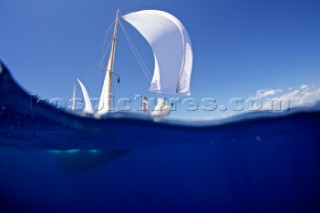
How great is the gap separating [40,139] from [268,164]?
71.1 ft

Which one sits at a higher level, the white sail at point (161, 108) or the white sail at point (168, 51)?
the white sail at point (168, 51)

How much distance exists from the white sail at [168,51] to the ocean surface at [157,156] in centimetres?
440

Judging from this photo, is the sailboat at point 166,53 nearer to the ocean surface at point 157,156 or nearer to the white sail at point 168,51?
the white sail at point 168,51

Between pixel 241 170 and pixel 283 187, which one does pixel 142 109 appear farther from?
pixel 283 187

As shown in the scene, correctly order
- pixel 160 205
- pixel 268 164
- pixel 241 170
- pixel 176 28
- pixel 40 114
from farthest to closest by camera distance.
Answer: pixel 160 205
pixel 241 170
pixel 268 164
pixel 176 28
pixel 40 114

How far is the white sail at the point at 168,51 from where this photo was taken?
14.3m

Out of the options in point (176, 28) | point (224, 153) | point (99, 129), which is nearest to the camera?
point (99, 129)

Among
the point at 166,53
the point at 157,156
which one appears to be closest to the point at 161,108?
the point at 166,53

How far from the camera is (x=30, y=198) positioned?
77.9ft

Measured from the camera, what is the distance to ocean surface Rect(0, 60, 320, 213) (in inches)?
377

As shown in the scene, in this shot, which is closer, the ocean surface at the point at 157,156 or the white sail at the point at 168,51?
the ocean surface at the point at 157,156

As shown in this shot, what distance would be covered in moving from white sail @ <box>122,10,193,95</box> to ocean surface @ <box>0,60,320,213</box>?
4.40 m

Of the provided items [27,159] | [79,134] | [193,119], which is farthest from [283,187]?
[27,159]

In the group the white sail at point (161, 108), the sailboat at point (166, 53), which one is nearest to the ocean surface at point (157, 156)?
the white sail at point (161, 108)
